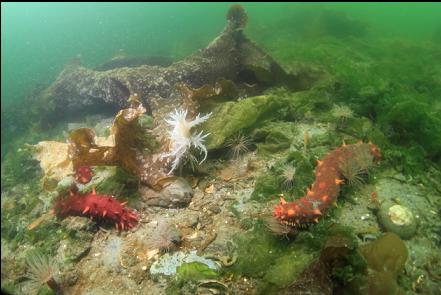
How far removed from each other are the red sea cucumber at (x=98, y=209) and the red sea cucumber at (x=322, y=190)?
6.41ft

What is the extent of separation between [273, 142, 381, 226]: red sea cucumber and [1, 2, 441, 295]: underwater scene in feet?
0.06

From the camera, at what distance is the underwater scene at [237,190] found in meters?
3.42

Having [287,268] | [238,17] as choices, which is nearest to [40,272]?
[287,268]

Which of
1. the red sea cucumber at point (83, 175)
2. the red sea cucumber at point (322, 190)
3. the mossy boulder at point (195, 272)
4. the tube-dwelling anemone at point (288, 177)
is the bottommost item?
the mossy boulder at point (195, 272)

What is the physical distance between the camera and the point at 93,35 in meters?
24.6

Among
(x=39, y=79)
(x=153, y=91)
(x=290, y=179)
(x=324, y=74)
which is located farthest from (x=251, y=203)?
(x=39, y=79)

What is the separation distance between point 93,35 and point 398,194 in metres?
25.3

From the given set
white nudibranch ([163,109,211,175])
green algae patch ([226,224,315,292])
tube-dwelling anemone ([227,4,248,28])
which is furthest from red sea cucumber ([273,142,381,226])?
tube-dwelling anemone ([227,4,248,28])

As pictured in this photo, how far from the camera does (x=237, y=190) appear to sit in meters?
4.59

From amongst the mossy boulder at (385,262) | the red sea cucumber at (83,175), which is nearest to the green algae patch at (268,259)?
the mossy boulder at (385,262)

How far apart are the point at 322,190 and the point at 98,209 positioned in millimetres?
2821

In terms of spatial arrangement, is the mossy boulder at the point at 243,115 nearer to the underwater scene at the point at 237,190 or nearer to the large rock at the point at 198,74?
the underwater scene at the point at 237,190

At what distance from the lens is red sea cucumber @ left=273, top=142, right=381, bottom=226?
352cm

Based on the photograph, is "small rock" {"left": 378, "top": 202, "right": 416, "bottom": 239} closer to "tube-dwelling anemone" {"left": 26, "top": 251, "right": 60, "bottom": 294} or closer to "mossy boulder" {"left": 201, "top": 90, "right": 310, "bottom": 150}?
"mossy boulder" {"left": 201, "top": 90, "right": 310, "bottom": 150}
